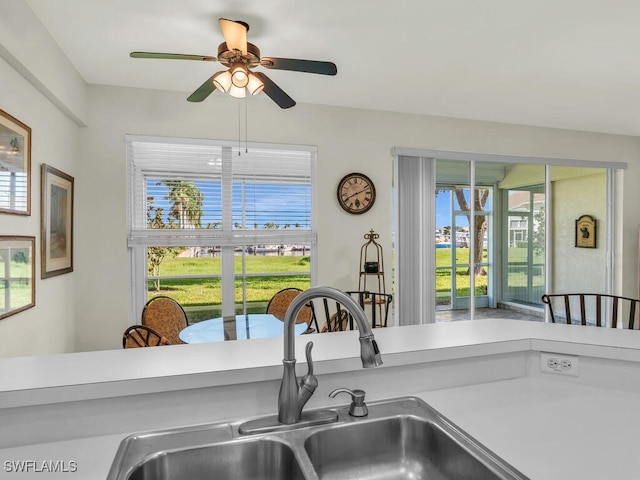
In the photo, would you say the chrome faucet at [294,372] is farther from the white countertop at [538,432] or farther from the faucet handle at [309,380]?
the white countertop at [538,432]

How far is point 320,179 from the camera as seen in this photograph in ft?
13.5

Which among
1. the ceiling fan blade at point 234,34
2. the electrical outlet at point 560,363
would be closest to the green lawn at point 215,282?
the ceiling fan blade at point 234,34

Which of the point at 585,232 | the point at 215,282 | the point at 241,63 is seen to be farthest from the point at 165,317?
the point at 585,232

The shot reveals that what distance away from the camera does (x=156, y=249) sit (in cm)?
376

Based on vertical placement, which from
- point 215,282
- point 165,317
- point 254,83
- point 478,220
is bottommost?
point 165,317

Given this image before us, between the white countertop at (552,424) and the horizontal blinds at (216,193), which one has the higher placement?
the horizontal blinds at (216,193)

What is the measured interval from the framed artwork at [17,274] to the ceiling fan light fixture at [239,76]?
157 cm

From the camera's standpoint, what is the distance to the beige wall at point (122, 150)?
2.61m

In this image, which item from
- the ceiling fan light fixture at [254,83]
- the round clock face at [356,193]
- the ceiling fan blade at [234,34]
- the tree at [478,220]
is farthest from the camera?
the tree at [478,220]

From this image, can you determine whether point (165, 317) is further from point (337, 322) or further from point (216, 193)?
point (337, 322)

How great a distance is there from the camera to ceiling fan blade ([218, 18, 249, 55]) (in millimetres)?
2074

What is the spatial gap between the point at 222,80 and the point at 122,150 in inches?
65.2

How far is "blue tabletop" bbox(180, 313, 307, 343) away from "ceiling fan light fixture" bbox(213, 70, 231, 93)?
1.62 metres

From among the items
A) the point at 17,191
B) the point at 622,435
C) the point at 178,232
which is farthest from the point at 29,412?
the point at 178,232
